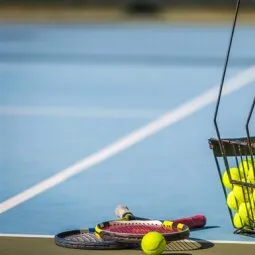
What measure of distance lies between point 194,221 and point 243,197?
0.21 m

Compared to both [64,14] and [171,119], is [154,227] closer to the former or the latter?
[171,119]

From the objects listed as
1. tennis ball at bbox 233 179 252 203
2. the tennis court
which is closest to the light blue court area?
the tennis court

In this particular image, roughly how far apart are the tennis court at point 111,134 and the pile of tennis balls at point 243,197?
66 mm

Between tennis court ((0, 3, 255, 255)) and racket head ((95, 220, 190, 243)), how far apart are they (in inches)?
1.9

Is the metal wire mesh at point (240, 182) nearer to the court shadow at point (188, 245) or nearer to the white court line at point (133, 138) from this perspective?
the court shadow at point (188, 245)

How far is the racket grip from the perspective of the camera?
3.23 meters

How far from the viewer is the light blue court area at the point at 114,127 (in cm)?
359

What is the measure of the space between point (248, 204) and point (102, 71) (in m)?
5.37

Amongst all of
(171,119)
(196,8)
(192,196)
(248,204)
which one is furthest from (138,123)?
(196,8)

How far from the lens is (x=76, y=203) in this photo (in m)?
3.64

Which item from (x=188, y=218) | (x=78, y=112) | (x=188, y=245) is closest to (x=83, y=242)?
(x=188, y=245)

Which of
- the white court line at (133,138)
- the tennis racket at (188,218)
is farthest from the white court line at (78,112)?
the tennis racket at (188,218)

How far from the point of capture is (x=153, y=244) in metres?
2.75

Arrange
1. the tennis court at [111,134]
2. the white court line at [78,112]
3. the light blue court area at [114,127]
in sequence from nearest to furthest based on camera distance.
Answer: the tennis court at [111,134], the light blue court area at [114,127], the white court line at [78,112]
